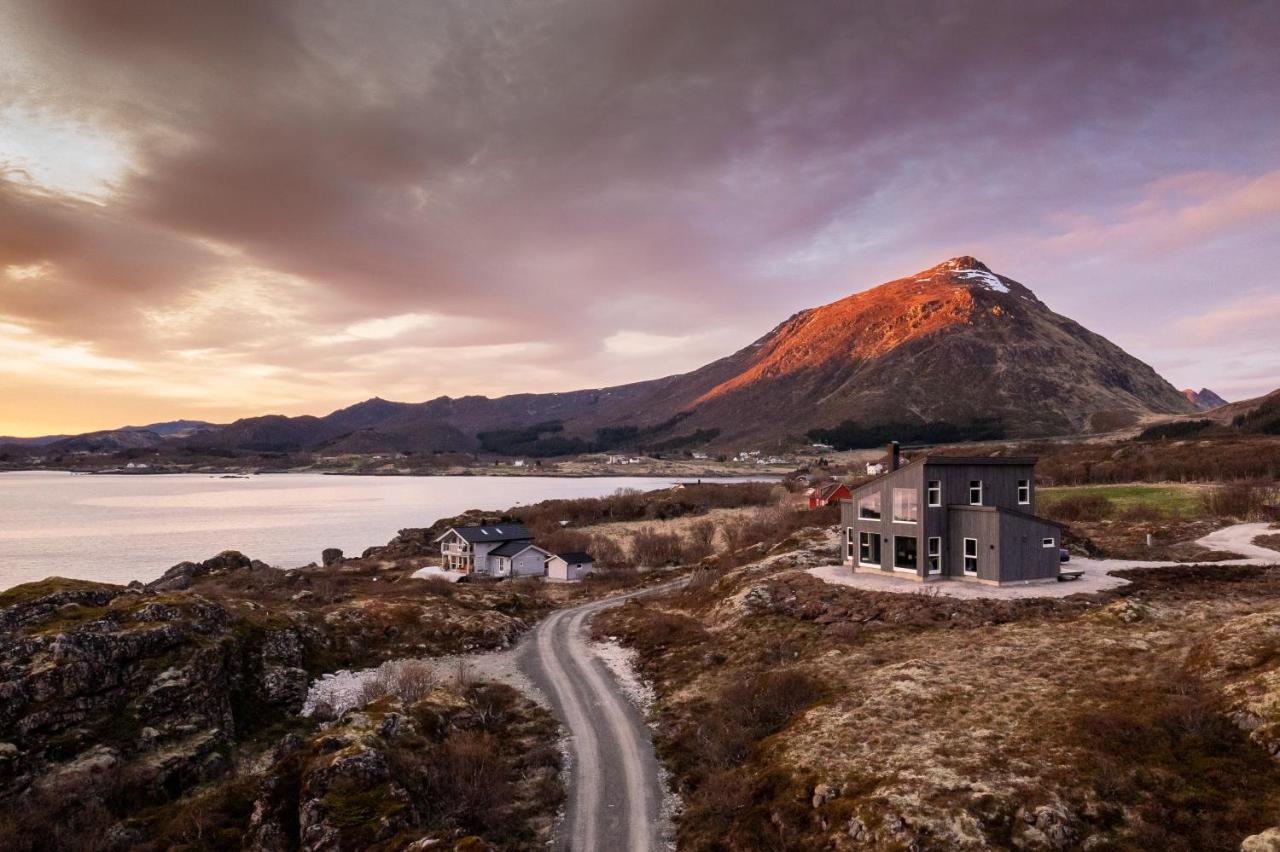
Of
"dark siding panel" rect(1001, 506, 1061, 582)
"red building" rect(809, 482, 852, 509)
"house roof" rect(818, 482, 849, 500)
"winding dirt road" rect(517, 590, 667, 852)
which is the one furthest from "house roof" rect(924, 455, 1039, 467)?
"house roof" rect(818, 482, 849, 500)

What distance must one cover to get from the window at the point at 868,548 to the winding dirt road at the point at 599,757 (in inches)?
828

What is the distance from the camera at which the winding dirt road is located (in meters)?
20.6

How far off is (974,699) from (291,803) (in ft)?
77.6

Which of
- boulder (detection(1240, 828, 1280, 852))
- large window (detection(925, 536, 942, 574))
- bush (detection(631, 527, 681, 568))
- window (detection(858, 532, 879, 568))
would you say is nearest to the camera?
boulder (detection(1240, 828, 1280, 852))

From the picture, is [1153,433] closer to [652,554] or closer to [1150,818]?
[652,554]

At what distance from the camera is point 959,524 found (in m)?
42.5

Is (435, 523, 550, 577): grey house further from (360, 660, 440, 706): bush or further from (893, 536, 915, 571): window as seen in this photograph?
(893, 536, 915, 571): window

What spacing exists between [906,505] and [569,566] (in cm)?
4703

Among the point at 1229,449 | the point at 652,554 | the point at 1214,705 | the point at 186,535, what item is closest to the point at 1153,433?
the point at 1229,449

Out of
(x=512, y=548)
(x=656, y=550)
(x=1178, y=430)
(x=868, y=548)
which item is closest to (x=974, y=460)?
(x=868, y=548)

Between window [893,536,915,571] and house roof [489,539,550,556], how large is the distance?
50.2 meters

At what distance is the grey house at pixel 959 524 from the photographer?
132 feet

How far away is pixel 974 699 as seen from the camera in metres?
24.7

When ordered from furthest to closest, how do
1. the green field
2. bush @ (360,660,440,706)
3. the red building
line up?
the red building → the green field → bush @ (360,660,440,706)
